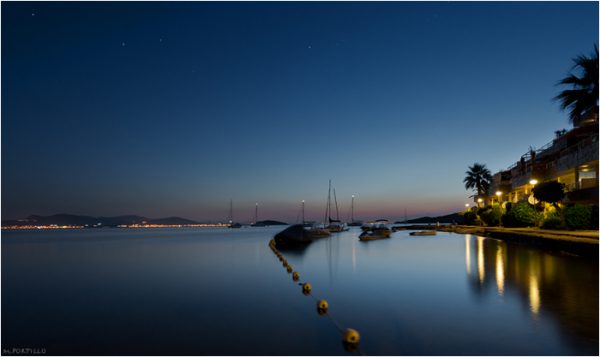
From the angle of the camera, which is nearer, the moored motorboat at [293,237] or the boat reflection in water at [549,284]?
the boat reflection in water at [549,284]

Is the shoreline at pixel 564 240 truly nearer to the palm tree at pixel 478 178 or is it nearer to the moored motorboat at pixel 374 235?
the moored motorboat at pixel 374 235

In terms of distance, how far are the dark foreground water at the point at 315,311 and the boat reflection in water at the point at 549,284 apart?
0.17 ft

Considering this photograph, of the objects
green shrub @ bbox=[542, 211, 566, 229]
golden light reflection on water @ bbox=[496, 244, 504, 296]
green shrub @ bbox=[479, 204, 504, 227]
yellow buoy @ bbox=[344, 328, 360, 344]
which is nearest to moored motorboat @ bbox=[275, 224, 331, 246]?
green shrub @ bbox=[479, 204, 504, 227]

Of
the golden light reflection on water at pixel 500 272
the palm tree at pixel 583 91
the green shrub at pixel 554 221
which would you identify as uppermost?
the palm tree at pixel 583 91

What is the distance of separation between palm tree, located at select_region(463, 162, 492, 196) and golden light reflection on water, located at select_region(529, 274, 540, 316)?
79.6 metres

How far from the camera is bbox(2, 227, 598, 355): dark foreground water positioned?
35.8 ft

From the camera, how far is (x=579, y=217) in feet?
107

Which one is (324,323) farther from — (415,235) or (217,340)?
(415,235)

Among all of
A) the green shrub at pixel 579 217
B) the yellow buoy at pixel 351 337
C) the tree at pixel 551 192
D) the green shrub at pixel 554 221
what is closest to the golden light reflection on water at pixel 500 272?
the green shrub at pixel 579 217

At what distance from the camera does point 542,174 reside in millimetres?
49062

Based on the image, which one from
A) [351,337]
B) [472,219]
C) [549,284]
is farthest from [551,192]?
[472,219]

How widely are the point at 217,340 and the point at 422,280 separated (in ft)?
46.0

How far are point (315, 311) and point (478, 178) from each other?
90098 mm

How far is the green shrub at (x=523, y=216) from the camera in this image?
4653cm
